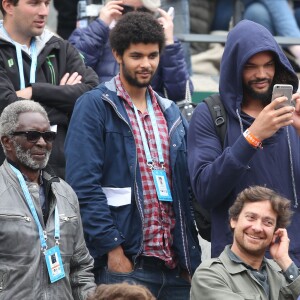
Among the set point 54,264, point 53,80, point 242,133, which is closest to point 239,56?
point 242,133

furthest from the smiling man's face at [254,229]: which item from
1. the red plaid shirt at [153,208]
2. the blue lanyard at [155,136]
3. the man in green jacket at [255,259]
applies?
the blue lanyard at [155,136]

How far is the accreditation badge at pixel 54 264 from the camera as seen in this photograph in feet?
20.2

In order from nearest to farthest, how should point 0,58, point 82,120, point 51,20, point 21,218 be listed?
point 21,218
point 82,120
point 0,58
point 51,20

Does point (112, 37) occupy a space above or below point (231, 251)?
above

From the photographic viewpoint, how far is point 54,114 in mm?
7715

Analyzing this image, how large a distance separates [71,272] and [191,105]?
2202 mm

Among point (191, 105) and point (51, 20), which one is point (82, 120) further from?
point (51, 20)

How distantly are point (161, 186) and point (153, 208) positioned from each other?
0.15 m

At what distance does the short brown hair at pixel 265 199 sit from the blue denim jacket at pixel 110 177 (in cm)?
74

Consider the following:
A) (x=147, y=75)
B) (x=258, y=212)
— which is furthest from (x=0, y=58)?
(x=258, y=212)

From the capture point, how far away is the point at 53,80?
25.8 feet

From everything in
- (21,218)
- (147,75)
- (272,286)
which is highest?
(147,75)

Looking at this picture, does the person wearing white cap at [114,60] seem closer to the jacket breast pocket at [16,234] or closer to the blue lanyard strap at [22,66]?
the blue lanyard strap at [22,66]

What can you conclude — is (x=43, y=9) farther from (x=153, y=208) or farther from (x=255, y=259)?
(x=255, y=259)
